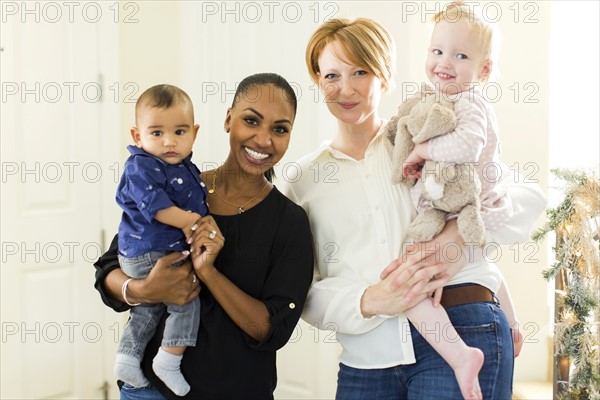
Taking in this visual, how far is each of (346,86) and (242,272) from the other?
550mm

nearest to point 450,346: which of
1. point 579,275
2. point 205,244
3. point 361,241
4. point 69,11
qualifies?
point 361,241

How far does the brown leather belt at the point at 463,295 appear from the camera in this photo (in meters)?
1.82

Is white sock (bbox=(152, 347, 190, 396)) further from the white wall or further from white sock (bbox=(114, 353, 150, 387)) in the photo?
the white wall

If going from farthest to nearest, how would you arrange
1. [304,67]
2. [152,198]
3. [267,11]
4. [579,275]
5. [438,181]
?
[267,11] < [304,67] < [579,275] < [438,181] < [152,198]

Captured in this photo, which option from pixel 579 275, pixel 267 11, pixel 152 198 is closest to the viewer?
pixel 152 198

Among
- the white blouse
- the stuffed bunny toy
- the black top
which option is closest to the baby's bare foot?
the white blouse

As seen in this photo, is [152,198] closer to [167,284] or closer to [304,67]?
[167,284]

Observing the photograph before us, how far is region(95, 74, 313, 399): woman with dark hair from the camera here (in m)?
1.72

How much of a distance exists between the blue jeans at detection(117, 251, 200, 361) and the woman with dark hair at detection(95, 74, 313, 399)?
25mm

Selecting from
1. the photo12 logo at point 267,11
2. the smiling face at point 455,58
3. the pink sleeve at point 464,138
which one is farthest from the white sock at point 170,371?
the photo12 logo at point 267,11

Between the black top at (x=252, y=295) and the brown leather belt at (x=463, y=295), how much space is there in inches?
13.8

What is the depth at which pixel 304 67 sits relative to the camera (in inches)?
134

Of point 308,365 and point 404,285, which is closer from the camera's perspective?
point 404,285

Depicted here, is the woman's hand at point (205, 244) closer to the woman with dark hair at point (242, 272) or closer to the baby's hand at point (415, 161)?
the woman with dark hair at point (242, 272)
